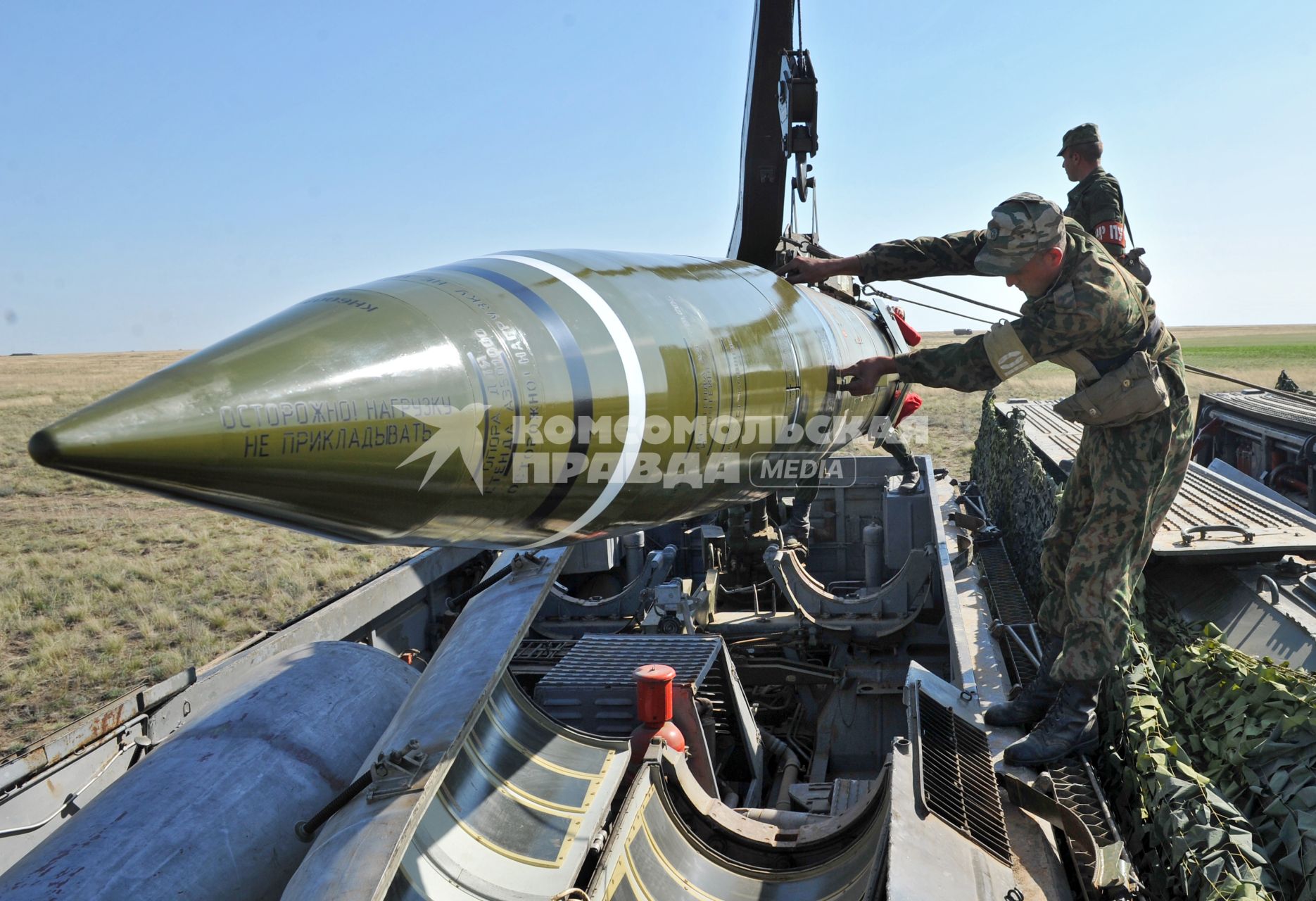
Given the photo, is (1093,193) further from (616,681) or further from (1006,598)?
(616,681)

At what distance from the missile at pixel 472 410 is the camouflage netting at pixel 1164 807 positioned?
1.58 m

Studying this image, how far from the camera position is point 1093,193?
4.80 meters

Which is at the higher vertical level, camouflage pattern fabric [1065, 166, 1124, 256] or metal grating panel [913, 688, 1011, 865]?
camouflage pattern fabric [1065, 166, 1124, 256]

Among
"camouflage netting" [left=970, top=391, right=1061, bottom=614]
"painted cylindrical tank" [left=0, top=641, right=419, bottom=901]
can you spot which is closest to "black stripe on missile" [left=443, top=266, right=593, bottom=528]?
"painted cylindrical tank" [left=0, top=641, right=419, bottom=901]

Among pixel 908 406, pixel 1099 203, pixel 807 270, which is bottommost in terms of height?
pixel 908 406

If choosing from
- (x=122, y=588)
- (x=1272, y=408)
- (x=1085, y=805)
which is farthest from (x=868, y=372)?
(x=122, y=588)

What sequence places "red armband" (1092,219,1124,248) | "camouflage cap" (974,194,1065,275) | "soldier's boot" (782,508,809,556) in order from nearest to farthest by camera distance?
1. "camouflage cap" (974,194,1065,275)
2. "red armband" (1092,219,1124,248)
3. "soldier's boot" (782,508,809,556)

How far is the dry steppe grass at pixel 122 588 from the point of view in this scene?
9812 millimetres

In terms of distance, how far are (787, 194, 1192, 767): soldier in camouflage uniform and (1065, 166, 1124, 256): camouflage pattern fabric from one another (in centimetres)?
145

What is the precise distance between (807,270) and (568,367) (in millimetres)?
2209

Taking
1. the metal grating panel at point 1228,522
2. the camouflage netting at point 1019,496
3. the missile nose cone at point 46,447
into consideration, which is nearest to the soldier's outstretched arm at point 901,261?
the camouflage netting at point 1019,496

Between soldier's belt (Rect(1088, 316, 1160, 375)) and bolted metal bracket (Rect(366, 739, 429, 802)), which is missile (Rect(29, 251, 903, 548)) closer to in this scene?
bolted metal bracket (Rect(366, 739, 429, 802))

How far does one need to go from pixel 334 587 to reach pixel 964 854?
1247 centimetres

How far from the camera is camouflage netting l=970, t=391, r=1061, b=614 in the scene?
5590 millimetres
